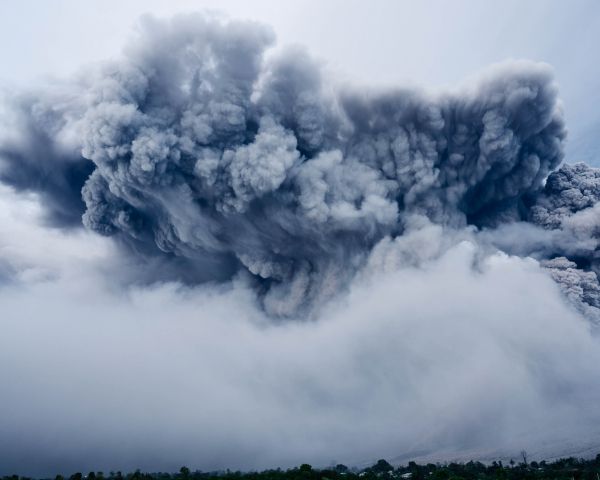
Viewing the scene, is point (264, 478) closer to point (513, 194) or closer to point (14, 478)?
point (14, 478)

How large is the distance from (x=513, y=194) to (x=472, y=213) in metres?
2.96

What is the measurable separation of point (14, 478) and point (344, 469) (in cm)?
2855

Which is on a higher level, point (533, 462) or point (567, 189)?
point (567, 189)

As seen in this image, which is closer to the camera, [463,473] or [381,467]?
[463,473]

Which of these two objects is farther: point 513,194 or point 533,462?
point 533,462

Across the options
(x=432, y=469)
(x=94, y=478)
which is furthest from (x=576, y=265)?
(x=94, y=478)

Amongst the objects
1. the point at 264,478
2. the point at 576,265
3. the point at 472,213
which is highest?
the point at 472,213

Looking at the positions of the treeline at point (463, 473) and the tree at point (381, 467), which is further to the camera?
the tree at point (381, 467)

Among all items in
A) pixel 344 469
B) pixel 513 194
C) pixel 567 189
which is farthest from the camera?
pixel 344 469

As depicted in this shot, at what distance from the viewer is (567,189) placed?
121ft

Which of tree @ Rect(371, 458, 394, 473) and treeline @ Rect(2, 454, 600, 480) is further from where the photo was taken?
tree @ Rect(371, 458, 394, 473)

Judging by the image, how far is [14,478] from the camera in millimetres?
32188

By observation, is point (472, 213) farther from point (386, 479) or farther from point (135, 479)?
point (135, 479)

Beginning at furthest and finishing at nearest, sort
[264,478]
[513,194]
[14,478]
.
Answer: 1. [513,194]
2. [14,478]
3. [264,478]
